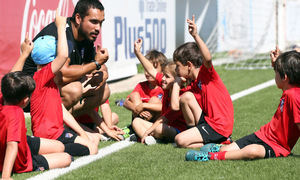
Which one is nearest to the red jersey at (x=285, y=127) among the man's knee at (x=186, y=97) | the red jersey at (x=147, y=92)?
the man's knee at (x=186, y=97)

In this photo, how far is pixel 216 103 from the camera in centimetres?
504

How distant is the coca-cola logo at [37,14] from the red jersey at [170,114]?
11.0 ft

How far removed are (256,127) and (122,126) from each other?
1.69 m

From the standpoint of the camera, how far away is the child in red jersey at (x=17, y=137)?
3713 mm

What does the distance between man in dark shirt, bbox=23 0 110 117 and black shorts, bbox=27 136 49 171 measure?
1187 millimetres

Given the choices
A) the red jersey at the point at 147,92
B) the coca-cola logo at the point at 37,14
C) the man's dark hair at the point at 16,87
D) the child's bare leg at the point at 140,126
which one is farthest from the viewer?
the coca-cola logo at the point at 37,14

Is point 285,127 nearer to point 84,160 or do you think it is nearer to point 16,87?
point 84,160

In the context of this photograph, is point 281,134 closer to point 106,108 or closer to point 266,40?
point 106,108

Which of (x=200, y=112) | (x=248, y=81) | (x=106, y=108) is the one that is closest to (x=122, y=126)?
(x=106, y=108)

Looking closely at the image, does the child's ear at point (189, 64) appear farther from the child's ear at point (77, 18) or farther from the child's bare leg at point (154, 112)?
the child's ear at point (77, 18)

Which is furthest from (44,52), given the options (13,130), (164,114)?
(164,114)

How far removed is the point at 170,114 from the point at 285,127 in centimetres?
155

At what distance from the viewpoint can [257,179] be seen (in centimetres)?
374

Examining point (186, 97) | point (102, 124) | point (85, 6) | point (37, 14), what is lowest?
point (102, 124)
